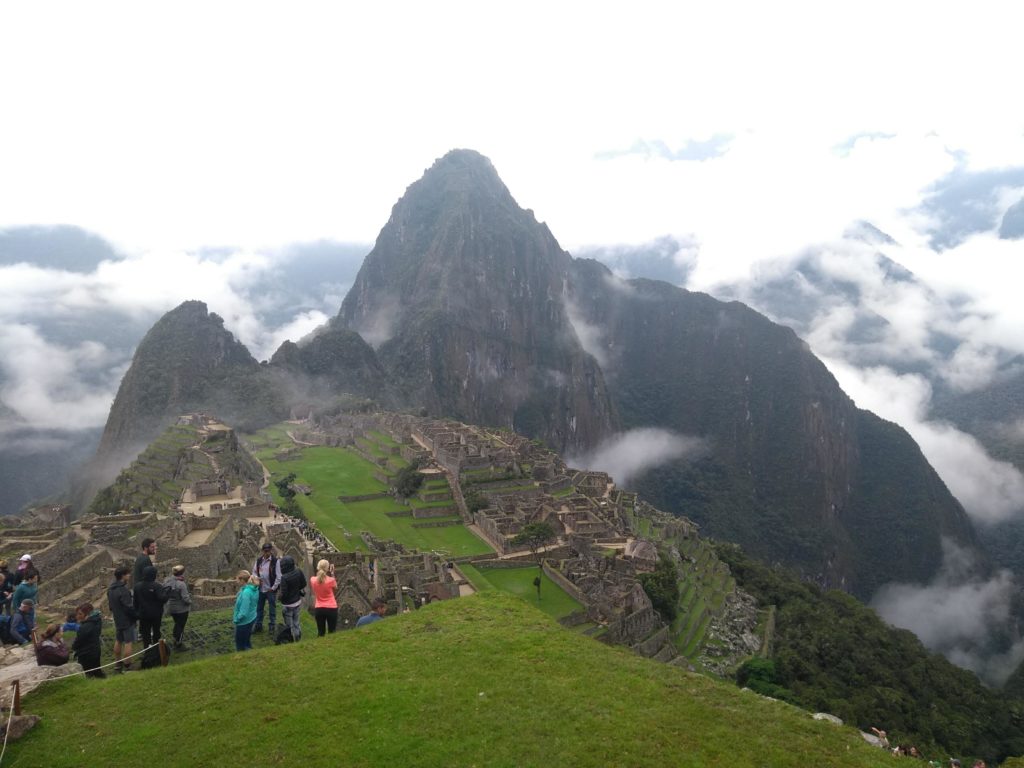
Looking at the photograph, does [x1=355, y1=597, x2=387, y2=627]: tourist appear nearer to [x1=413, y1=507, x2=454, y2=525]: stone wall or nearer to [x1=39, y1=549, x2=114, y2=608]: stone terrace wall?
[x1=39, y1=549, x2=114, y2=608]: stone terrace wall

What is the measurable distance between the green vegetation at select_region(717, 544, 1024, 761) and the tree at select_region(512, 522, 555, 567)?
494 inches

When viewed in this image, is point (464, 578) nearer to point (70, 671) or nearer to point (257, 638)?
point (257, 638)

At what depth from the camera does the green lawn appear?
32.5 m

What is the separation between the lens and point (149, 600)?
478 inches

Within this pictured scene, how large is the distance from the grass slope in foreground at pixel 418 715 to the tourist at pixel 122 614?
1.08 m

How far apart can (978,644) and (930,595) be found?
90.6 ft

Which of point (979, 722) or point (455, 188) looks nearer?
point (979, 722)

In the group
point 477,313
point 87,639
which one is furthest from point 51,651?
point 477,313

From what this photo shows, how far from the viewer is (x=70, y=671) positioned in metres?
11.2

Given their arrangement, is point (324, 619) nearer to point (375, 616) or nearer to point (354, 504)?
point (375, 616)

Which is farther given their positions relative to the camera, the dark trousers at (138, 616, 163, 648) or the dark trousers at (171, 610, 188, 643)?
the dark trousers at (171, 610, 188, 643)

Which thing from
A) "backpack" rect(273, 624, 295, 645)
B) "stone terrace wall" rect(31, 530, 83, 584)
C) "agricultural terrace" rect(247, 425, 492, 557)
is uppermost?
"stone terrace wall" rect(31, 530, 83, 584)

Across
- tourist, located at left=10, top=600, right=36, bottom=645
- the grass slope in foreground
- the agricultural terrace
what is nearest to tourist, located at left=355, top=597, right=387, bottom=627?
the grass slope in foreground

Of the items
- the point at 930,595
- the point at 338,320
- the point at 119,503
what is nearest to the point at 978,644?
the point at 930,595
